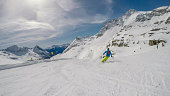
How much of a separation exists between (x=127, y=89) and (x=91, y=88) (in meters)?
2.01

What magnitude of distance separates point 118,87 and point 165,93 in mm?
2109

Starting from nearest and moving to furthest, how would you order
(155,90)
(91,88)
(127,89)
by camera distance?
(155,90)
(127,89)
(91,88)

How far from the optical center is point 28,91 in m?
4.73

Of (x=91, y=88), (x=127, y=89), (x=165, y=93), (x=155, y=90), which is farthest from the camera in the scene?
(x=91, y=88)

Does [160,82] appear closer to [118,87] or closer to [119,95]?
[118,87]

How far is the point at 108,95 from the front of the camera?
4.06m

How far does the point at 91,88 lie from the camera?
480 cm

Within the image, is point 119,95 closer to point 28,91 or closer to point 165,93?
point 165,93

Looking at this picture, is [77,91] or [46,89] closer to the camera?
[77,91]

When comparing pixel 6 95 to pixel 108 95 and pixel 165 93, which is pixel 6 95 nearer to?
pixel 108 95

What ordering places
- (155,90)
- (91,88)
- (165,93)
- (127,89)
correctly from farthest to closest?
(91,88) < (127,89) < (155,90) < (165,93)

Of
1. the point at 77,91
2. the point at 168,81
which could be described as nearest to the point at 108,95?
the point at 77,91

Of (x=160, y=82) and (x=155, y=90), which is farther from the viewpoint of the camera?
(x=160, y=82)

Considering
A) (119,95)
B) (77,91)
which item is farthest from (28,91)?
(119,95)
